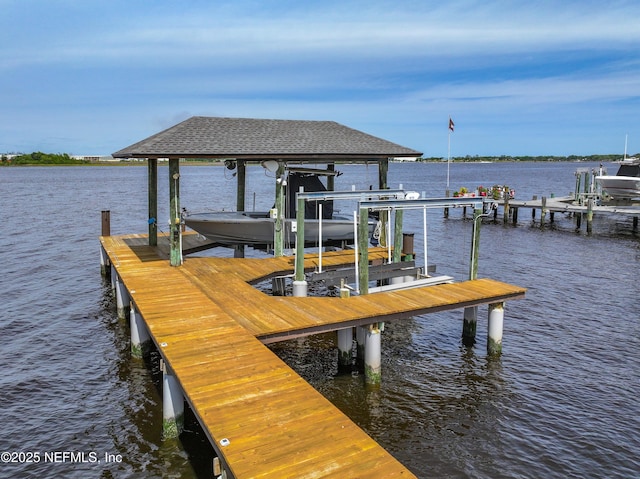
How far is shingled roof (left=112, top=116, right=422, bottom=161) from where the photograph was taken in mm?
13781

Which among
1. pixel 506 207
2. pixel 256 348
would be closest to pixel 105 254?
pixel 256 348

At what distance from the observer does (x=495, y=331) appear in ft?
40.1

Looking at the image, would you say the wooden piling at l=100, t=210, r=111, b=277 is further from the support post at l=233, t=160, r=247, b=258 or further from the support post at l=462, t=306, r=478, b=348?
the support post at l=462, t=306, r=478, b=348

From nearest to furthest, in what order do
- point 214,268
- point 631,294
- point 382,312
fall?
point 382,312, point 214,268, point 631,294

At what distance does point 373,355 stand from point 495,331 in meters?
3.55

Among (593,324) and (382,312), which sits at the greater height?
(382,312)

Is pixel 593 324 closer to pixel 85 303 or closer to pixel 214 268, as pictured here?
pixel 214 268

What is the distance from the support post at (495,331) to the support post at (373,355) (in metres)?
3.30

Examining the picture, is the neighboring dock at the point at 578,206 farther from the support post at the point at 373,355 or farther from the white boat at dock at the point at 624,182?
the support post at the point at 373,355

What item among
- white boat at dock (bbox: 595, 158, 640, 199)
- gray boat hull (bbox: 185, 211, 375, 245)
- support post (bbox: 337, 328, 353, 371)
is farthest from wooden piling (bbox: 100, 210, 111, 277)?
white boat at dock (bbox: 595, 158, 640, 199)

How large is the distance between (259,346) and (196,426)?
171 cm

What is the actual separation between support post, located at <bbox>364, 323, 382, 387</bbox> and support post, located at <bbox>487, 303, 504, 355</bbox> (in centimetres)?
330

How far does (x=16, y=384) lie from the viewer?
10.8 metres

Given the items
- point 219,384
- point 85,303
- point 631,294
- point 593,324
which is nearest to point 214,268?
point 85,303
